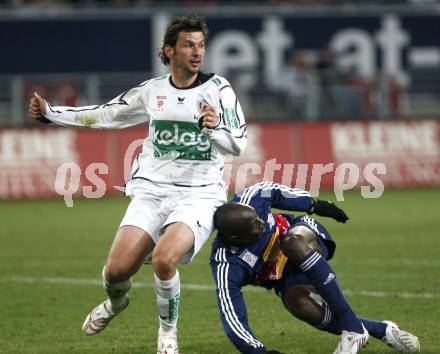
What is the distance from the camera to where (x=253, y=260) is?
7223 mm

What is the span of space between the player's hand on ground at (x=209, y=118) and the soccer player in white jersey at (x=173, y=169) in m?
0.05

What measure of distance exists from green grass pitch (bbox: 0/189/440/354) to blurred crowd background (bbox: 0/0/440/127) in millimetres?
4637

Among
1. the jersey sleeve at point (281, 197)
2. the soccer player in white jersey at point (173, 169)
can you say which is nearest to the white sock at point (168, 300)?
the soccer player in white jersey at point (173, 169)

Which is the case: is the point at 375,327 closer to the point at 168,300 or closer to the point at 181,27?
the point at 168,300

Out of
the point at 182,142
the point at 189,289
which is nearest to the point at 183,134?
the point at 182,142

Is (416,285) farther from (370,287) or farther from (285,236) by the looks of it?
(285,236)

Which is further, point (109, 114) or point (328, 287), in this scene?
point (109, 114)

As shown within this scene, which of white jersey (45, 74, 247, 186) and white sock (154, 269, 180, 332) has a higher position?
white jersey (45, 74, 247, 186)

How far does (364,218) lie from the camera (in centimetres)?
1747

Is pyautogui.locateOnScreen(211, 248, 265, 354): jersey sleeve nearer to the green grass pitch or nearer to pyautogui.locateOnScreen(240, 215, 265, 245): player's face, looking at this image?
pyautogui.locateOnScreen(240, 215, 265, 245): player's face

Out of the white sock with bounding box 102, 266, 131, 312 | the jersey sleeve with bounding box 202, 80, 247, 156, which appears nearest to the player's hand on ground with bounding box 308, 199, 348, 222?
the jersey sleeve with bounding box 202, 80, 247, 156

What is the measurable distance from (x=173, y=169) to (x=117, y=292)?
1.03m

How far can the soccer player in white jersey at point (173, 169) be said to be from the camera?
24.0 ft

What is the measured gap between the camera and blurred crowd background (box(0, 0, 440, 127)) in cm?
2264
